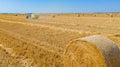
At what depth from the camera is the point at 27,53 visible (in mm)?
12312

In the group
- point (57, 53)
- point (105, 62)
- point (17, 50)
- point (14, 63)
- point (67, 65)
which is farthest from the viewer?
point (17, 50)

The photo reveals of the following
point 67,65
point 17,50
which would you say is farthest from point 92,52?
point 17,50

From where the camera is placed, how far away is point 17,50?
1328 centimetres

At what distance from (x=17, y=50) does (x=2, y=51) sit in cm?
84

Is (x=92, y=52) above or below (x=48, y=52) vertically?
above

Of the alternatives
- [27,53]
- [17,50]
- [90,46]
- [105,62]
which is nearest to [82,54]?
[90,46]

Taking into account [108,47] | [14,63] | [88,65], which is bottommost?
[14,63]

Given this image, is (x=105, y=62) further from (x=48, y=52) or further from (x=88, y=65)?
(x=48, y=52)

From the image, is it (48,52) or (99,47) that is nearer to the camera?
(99,47)

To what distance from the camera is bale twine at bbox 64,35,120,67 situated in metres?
7.26

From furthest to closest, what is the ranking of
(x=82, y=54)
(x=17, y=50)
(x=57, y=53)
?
1. (x=17, y=50)
2. (x=57, y=53)
3. (x=82, y=54)

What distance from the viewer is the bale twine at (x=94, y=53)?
23.8ft

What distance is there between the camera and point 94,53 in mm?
7445

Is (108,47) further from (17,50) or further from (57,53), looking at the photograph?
(17,50)
